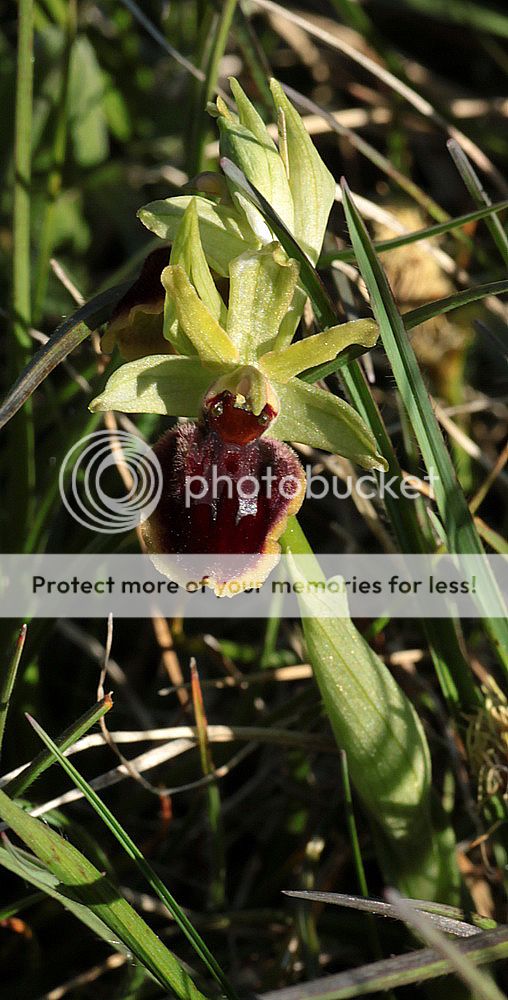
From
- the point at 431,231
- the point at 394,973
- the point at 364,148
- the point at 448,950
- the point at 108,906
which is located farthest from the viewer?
the point at 364,148

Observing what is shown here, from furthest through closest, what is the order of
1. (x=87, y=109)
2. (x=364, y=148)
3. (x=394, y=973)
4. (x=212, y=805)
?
(x=87, y=109)
(x=364, y=148)
(x=212, y=805)
(x=394, y=973)

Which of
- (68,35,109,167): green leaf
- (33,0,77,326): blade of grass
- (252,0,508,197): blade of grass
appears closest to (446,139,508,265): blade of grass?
(252,0,508,197): blade of grass

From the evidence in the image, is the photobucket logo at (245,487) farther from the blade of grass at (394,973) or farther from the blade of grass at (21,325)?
the blade of grass at (394,973)

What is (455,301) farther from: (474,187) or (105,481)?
(105,481)

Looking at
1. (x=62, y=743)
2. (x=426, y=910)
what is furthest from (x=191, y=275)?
(x=426, y=910)

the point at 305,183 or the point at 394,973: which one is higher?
the point at 305,183

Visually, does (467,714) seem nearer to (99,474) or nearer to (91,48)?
(99,474)

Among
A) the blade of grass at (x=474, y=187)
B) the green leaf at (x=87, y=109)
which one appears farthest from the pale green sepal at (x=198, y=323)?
the green leaf at (x=87, y=109)
